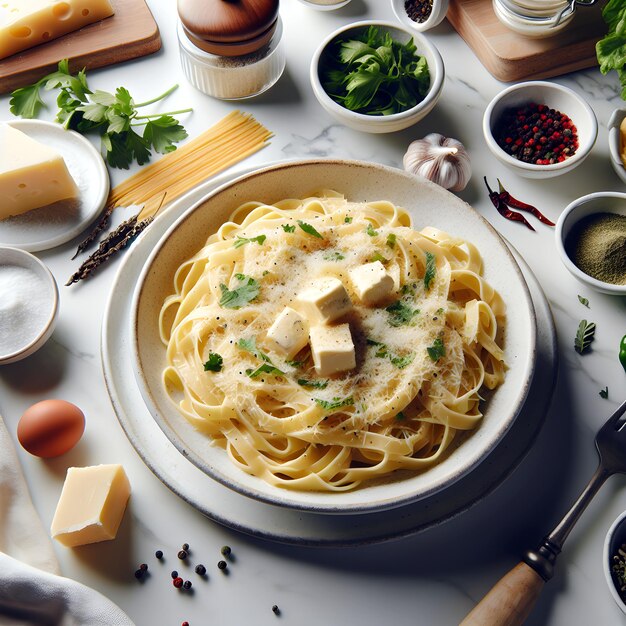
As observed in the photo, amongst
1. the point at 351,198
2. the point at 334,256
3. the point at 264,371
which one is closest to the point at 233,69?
the point at 351,198

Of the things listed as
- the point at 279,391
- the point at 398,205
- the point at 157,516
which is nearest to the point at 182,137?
the point at 398,205

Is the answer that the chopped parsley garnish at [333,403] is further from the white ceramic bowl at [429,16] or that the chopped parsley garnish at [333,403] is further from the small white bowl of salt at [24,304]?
the white ceramic bowl at [429,16]

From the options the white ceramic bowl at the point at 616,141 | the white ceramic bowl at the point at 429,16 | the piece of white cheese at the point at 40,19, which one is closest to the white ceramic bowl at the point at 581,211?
the white ceramic bowl at the point at 616,141

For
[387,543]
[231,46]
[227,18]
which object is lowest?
[387,543]

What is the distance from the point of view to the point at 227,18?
4262 millimetres

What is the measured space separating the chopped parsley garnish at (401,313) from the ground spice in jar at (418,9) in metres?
2.12

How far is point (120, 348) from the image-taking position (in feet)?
12.2

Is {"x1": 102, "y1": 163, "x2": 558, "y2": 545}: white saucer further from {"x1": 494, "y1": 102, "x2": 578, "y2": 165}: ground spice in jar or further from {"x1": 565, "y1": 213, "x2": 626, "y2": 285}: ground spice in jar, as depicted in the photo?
{"x1": 494, "y1": 102, "x2": 578, "y2": 165}: ground spice in jar

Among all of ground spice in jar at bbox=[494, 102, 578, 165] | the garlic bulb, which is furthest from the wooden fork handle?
ground spice in jar at bbox=[494, 102, 578, 165]

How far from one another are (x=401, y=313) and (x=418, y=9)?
2241 millimetres

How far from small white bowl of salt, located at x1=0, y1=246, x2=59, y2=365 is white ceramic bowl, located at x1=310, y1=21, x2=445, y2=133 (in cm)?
177

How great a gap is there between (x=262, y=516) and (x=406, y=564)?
67 centimetres

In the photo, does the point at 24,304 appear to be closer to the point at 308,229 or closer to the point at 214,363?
the point at 214,363

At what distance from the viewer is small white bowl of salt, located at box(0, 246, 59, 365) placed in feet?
12.6
